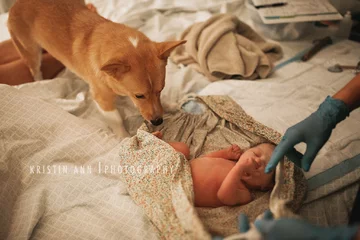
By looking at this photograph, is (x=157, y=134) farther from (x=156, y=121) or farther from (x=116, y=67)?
(x=116, y=67)

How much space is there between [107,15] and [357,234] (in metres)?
2.51

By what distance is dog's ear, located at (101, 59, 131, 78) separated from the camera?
4.62ft

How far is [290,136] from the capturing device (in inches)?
46.3

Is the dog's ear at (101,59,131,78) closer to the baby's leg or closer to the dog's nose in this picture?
the dog's nose

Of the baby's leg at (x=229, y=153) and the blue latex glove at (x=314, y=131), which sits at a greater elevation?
the blue latex glove at (x=314, y=131)

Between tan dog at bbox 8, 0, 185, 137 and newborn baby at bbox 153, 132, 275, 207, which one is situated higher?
tan dog at bbox 8, 0, 185, 137

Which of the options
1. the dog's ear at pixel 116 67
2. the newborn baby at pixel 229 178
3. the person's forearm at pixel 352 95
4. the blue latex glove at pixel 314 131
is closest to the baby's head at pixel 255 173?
the newborn baby at pixel 229 178

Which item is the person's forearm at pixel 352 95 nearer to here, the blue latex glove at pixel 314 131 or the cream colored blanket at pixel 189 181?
the blue latex glove at pixel 314 131

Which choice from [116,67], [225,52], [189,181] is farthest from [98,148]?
[225,52]

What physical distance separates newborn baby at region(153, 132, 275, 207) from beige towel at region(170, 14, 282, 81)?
82 centimetres

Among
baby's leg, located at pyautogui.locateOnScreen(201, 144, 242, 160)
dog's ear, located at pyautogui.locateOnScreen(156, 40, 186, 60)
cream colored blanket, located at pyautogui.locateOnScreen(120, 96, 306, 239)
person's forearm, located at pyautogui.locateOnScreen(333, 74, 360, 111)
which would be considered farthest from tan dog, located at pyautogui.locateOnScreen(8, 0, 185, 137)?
person's forearm, located at pyautogui.locateOnScreen(333, 74, 360, 111)

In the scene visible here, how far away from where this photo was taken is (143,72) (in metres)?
1.50

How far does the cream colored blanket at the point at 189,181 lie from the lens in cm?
109

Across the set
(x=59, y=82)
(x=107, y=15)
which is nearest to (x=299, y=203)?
(x=59, y=82)
